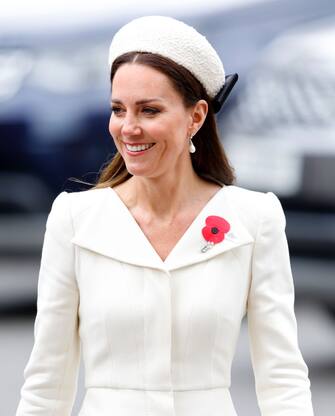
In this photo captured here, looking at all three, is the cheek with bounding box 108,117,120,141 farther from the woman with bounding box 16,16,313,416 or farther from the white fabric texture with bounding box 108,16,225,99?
the white fabric texture with bounding box 108,16,225,99

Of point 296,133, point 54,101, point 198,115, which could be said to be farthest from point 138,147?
point 54,101

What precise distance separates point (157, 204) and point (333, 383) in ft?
11.4

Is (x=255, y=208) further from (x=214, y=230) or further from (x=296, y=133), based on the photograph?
(x=296, y=133)

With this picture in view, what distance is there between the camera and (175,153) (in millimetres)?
2016

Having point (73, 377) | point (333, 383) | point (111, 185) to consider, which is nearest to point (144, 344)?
point (73, 377)

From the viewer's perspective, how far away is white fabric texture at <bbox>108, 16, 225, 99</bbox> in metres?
1.99

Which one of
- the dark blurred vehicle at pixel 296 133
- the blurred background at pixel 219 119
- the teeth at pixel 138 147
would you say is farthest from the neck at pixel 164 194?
the dark blurred vehicle at pixel 296 133

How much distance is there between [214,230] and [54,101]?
14.6 feet

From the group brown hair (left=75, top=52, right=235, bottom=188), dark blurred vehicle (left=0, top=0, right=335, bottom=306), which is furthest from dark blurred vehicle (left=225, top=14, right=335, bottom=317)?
brown hair (left=75, top=52, right=235, bottom=188)

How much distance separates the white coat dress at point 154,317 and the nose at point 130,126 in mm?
180

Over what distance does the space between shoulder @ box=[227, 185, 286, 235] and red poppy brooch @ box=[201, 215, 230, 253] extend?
35 mm

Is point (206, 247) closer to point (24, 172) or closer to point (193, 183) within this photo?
point (193, 183)

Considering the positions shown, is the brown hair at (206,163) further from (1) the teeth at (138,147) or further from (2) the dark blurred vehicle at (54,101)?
(2) the dark blurred vehicle at (54,101)

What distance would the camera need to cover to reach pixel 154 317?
199 cm
